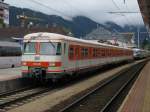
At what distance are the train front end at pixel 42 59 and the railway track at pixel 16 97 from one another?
81cm

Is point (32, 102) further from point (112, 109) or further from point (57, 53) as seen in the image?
point (57, 53)

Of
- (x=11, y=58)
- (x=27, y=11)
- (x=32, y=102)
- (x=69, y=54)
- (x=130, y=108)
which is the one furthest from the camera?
(x=27, y=11)

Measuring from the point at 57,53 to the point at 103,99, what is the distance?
14.6 feet

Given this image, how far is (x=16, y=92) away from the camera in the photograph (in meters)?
20.1

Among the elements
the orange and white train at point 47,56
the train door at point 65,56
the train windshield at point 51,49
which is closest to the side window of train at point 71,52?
the orange and white train at point 47,56

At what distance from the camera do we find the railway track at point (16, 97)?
Answer: 627 inches

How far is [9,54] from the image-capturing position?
4003 cm

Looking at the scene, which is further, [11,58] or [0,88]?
[11,58]

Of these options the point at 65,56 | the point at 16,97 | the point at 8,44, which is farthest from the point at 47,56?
the point at 8,44

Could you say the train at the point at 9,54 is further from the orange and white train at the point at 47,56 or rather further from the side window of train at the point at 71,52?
the orange and white train at the point at 47,56

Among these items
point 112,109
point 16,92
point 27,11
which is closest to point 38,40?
point 16,92

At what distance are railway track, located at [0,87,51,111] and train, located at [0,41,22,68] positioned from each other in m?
17.1

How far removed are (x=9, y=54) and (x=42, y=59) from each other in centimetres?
1875

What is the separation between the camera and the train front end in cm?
2158
